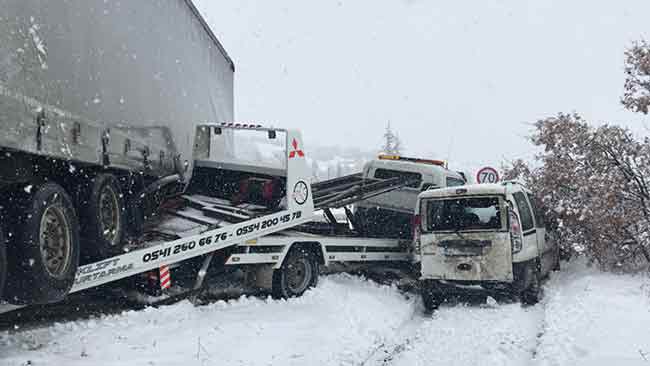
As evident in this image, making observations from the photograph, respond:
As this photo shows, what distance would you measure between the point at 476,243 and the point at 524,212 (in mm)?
1003

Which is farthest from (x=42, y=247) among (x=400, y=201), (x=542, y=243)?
(x=400, y=201)

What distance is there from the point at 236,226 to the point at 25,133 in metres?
3.54

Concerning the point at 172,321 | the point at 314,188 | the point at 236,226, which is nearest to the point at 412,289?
the point at 314,188

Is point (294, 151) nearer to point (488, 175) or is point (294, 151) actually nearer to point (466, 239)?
point (466, 239)

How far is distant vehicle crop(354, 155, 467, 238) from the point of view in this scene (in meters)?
11.1

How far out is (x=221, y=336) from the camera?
5965 millimetres

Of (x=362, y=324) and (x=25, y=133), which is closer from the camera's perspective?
(x=25, y=133)

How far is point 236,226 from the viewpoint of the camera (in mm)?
7258

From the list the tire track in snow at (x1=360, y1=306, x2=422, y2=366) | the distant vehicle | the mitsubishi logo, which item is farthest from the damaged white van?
the distant vehicle

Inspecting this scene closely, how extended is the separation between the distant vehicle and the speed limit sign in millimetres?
2404

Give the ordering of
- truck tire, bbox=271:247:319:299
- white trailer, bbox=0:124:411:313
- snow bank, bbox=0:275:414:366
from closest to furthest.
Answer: snow bank, bbox=0:275:414:366 → white trailer, bbox=0:124:411:313 → truck tire, bbox=271:247:319:299

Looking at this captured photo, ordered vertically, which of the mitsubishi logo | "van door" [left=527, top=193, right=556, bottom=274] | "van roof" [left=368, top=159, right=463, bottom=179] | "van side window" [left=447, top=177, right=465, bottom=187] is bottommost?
"van door" [left=527, top=193, right=556, bottom=274]

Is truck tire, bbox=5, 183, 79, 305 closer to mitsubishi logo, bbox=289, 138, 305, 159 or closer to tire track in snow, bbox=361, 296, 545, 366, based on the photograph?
tire track in snow, bbox=361, 296, 545, 366

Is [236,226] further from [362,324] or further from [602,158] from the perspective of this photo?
[602,158]
